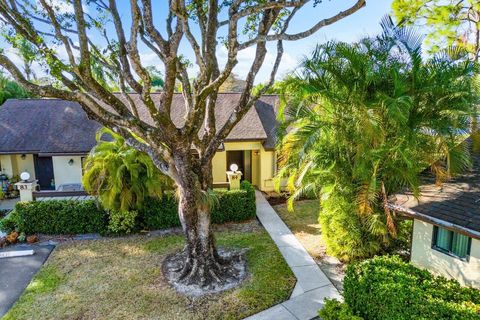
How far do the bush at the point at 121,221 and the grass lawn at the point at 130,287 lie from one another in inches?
28.4

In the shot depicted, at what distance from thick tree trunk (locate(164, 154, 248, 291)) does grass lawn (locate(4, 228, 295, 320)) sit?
536 millimetres

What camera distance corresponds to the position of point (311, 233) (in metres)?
12.7

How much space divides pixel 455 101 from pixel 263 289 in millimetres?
6758

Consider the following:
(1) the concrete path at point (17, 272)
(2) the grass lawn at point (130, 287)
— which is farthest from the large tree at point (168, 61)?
(1) the concrete path at point (17, 272)

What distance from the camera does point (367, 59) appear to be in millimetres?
8422

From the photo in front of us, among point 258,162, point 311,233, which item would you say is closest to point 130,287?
point 311,233

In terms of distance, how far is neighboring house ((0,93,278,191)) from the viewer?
51.0 ft

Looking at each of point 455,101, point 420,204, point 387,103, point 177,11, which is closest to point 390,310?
point 420,204

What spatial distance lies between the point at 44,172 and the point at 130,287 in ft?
38.0

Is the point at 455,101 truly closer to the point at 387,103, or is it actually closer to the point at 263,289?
the point at 387,103

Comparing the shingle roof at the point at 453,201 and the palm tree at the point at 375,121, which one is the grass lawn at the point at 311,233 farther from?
the shingle roof at the point at 453,201

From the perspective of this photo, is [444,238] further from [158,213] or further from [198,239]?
[158,213]

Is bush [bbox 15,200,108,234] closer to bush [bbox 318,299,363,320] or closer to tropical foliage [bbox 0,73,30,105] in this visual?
bush [bbox 318,299,363,320]

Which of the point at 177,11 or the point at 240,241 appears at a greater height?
the point at 177,11
